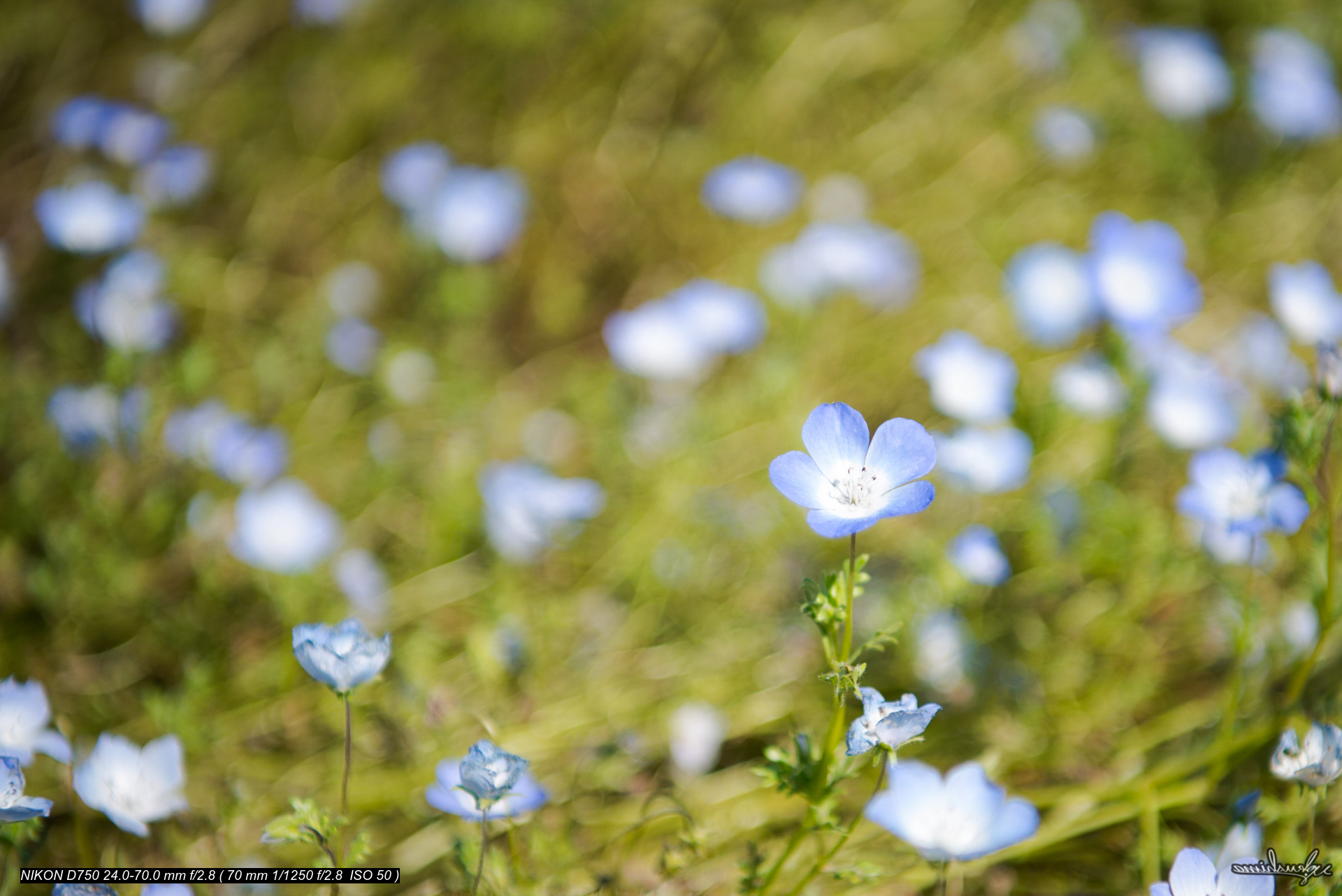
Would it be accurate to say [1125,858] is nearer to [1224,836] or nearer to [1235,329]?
[1224,836]

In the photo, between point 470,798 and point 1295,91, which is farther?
point 1295,91

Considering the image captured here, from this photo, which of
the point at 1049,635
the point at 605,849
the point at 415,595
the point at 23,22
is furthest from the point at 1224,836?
the point at 23,22

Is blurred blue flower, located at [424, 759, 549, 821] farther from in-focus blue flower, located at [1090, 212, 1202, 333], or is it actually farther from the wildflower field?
in-focus blue flower, located at [1090, 212, 1202, 333]

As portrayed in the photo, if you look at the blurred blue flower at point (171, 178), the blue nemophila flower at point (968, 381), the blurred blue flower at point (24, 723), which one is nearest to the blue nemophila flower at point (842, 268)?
the blue nemophila flower at point (968, 381)

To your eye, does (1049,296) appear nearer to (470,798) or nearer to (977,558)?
(977,558)

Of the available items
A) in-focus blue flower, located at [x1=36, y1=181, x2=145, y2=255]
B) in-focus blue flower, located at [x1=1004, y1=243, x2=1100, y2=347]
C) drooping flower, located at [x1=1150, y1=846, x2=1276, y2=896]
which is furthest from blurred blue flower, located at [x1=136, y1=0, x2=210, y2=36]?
drooping flower, located at [x1=1150, y1=846, x2=1276, y2=896]

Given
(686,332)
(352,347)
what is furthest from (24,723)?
(686,332)
